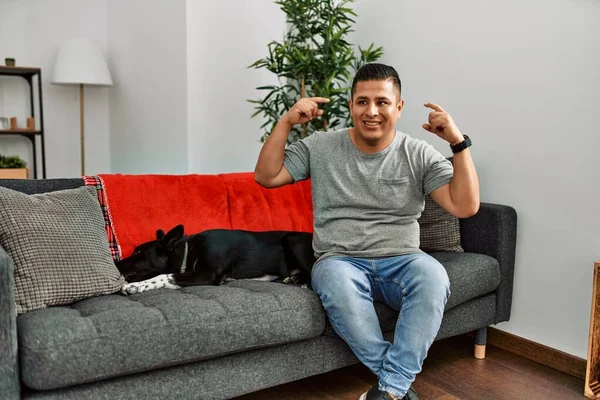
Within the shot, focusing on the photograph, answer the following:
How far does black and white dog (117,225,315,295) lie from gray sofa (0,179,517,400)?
102 mm

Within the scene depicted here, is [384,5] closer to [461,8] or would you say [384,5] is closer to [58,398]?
[461,8]

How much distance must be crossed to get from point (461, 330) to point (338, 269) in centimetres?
83

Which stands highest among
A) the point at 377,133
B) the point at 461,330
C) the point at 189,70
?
the point at 189,70

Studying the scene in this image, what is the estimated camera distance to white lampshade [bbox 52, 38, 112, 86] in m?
4.80

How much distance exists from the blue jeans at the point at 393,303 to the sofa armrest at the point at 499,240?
0.72 meters

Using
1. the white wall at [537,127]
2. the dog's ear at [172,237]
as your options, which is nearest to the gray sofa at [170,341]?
the dog's ear at [172,237]

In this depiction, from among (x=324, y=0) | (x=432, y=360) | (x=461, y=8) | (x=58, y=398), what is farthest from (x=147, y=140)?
(x=58, y=398)

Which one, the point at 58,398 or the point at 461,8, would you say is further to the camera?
the point at 461,8

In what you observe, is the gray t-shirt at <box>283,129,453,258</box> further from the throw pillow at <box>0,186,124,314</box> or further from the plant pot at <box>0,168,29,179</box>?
the plant pot at <box>0,168,29,179</box>

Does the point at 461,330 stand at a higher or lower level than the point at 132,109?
lower

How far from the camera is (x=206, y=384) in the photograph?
6.18 feet

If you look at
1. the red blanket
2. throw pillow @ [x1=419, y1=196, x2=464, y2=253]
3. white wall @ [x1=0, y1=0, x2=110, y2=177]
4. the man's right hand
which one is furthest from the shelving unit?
throw pillow @ [x1=419, y1=196, x2=464, y2=253]

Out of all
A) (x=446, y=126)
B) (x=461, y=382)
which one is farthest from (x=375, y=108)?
(x=461, y=382)

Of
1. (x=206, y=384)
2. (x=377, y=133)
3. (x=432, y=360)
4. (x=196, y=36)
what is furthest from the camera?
(x=196, y=36)
